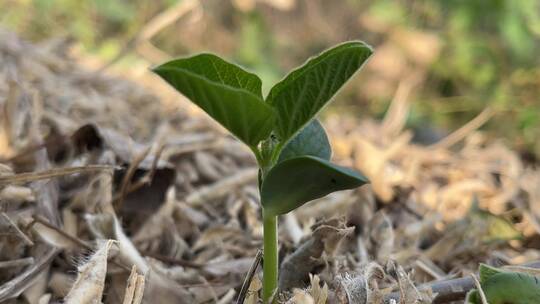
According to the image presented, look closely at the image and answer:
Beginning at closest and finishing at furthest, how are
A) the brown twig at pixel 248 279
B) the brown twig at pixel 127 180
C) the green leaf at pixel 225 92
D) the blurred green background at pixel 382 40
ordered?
the green leaf at pixel 225 92
the brown twig at pixel 248 279
the brown twig at pixel 127 180
the blurred green background at pixel 382 40

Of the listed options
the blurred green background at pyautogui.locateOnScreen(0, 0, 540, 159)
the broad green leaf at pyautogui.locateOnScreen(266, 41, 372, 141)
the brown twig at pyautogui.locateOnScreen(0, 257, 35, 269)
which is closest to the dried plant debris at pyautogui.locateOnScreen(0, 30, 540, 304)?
the brown twig at pyautogui.locateOnScreen(0, 257, 35, 269)

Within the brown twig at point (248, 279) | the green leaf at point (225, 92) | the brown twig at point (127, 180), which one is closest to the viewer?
the green leaf at point (225, 92)

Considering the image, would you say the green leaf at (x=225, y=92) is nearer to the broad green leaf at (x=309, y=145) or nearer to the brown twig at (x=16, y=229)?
the broad green leaf at (x=309, y=145)

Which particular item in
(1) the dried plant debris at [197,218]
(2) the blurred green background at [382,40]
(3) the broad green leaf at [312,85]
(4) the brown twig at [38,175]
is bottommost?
(2) the blurred green background at [382,40]

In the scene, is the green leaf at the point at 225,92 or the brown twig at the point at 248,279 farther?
the brown twig at the point at 248,279

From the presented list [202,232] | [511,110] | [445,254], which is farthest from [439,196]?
[511,110]

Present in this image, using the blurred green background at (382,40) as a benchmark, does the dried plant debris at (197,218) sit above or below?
above

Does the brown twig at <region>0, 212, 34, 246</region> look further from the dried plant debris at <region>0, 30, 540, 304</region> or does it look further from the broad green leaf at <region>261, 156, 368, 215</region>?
the broad green leaf at <region>261, 156, 368, 215</region>

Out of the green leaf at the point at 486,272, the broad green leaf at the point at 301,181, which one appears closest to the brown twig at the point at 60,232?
the broad green leaf at the point at 301,181
